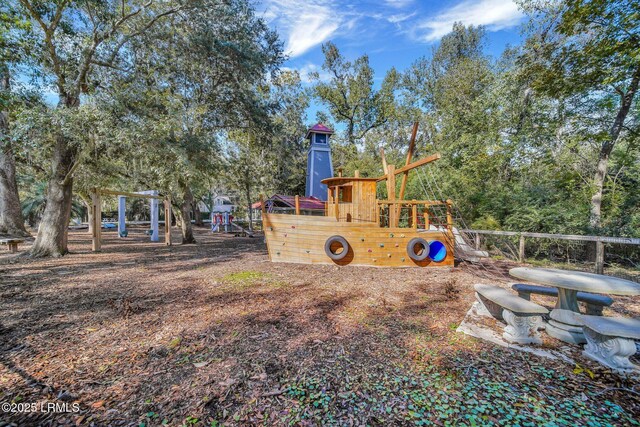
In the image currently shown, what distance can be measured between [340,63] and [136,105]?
17.1 meters

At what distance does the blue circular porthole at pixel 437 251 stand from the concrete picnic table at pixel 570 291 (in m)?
3.52

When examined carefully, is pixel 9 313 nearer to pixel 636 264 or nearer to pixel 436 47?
pixel 636 264

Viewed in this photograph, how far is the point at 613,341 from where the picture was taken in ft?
8.11

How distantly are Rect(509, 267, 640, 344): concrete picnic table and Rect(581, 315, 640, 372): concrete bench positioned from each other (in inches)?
8.1

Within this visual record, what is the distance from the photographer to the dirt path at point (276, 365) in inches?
75.5

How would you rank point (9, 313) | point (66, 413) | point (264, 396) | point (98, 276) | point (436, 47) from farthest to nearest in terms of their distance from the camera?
point (436, 47) → point (98, 276) → point (9, 313) → point (264, 396) → point (66, 413)

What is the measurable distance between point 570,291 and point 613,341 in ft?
3.01

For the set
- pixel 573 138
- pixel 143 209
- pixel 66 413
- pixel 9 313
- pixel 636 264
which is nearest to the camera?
pixel 66 413

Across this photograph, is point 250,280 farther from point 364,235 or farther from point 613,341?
point 613,341

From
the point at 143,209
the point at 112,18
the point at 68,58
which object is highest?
the point at 112,18

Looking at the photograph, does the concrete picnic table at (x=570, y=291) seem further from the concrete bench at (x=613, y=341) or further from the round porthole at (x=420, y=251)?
the round porthole at (x=420, y=251)

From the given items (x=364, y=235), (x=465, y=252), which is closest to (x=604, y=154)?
(x=465, y=252)

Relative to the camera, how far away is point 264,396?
208 centimetres

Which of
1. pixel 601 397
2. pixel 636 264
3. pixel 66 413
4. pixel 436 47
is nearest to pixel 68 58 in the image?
pixel 66 413
